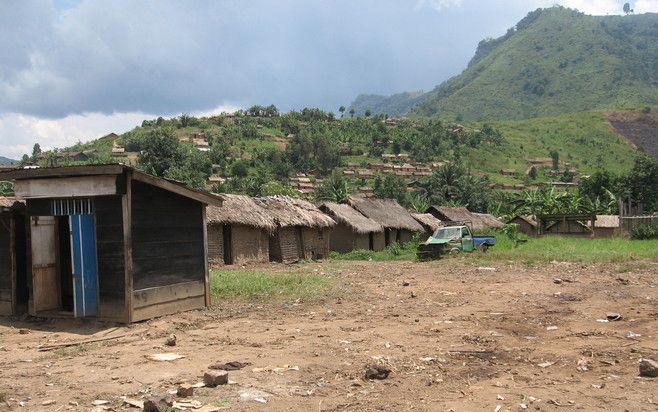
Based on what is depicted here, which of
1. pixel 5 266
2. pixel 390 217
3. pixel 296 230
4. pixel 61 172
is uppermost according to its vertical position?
pixel 61 172

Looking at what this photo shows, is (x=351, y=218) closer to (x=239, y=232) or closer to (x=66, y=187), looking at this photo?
(x=239, y=232)

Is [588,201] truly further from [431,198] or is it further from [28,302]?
[28,302]

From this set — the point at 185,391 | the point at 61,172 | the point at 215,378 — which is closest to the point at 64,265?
the point at 61,172

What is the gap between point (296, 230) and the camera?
27.7m

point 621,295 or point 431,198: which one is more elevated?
point 431,198

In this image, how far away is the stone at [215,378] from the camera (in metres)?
6.71

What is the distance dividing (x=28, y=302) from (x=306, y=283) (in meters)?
6.83

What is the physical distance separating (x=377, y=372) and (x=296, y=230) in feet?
68.4

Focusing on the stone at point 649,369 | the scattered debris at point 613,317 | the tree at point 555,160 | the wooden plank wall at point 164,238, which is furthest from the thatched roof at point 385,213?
the tree at point 555,160

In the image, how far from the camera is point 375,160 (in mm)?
75938

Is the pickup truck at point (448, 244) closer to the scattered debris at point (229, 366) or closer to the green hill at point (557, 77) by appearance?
the scattered debris at point (229, 366)

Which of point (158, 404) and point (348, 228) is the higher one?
point (348, 228)

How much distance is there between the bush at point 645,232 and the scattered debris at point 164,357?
29.6 meters

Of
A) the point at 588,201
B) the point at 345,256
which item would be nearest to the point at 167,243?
the point at 345,256
